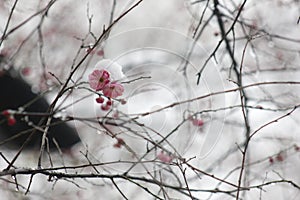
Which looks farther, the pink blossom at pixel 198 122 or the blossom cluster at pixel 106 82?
the pink blossom at pixel 198 122

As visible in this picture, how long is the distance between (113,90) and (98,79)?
0.04 metres

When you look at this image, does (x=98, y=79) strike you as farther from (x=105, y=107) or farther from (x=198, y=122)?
(x=198, y=122)

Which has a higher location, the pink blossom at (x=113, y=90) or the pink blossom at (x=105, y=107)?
the pink blossom at (x=105, y=107)

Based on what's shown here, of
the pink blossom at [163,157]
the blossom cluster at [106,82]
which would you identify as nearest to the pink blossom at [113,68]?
the blossom cluster at [106,82]

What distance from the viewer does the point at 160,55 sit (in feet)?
4.26

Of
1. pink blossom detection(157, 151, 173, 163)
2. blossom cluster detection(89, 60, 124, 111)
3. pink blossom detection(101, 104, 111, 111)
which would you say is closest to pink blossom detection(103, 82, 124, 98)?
blossom cluster detection(89, 60, 124, 111)

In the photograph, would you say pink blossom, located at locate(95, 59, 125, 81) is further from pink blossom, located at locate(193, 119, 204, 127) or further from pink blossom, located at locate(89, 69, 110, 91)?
pink blossom, located at locate(193, 119, 204, 127)

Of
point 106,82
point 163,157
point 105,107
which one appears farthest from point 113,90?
point 163,157

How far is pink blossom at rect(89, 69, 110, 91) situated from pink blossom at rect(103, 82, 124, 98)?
0.01m

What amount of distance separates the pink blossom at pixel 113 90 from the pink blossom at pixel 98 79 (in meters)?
0.01

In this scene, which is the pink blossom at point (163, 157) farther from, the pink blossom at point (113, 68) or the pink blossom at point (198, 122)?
the pink blossom at point (113, 68)

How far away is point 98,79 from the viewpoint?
107 cm

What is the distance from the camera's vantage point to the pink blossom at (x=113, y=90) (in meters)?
1.07

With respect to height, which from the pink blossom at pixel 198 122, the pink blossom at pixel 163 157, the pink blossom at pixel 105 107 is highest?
the pink blossom at pixel 198 122
